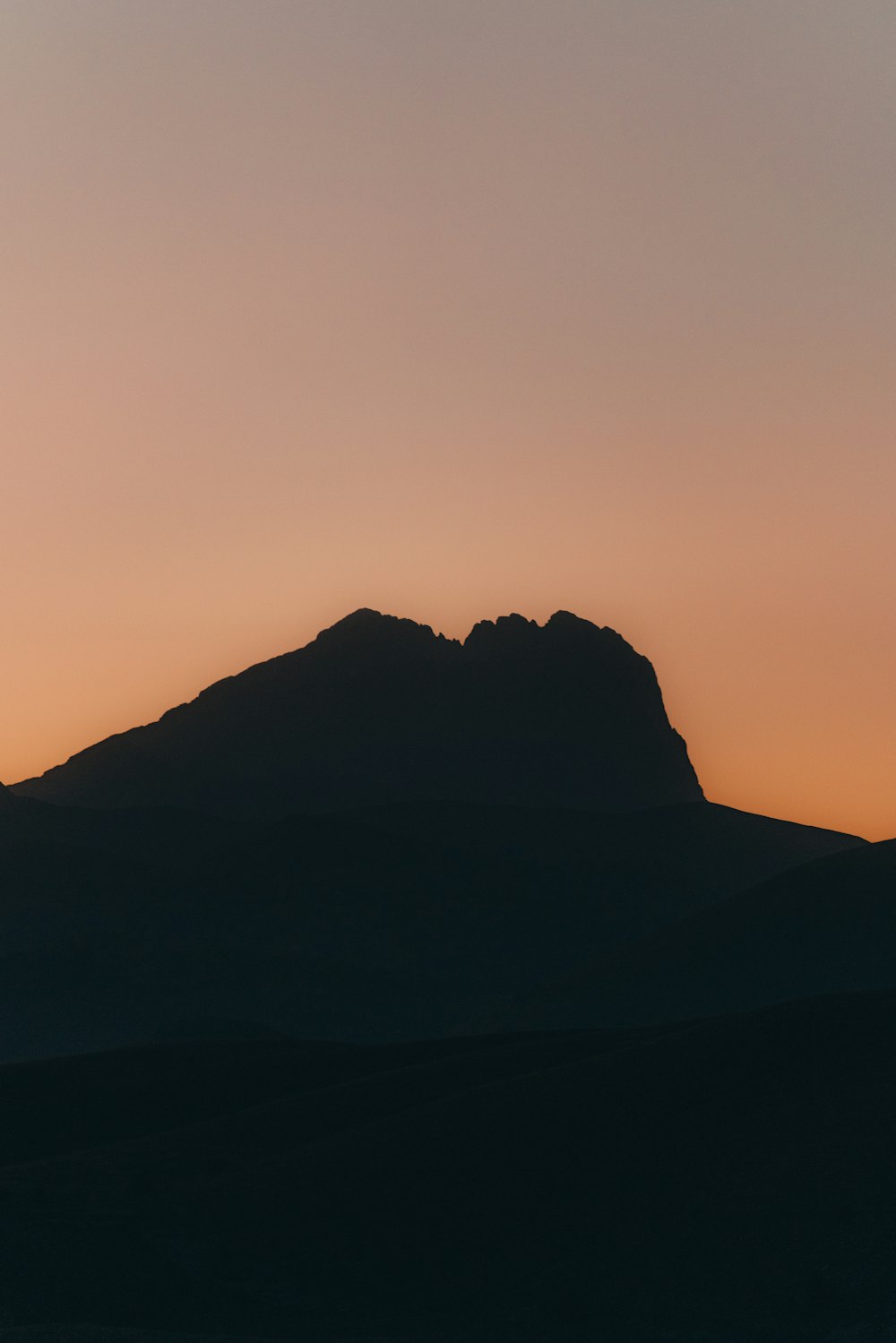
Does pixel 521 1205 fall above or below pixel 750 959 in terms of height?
below

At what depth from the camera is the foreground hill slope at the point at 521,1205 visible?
127 feet

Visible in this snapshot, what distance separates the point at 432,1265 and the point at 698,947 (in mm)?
121439

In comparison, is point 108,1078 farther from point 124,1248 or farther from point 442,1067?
point 124,1248

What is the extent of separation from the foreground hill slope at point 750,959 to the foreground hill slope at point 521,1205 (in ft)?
275

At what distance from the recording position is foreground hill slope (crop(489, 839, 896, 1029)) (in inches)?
5824

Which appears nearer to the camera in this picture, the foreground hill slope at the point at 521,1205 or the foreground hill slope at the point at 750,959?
the foreground hill slope at the point at 521,1205

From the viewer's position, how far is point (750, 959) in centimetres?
15625

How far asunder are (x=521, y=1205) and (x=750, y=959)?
113 m

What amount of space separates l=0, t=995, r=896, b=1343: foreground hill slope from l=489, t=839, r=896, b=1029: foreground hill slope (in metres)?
83.7

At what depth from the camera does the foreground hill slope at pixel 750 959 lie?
485ft

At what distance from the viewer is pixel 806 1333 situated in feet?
115

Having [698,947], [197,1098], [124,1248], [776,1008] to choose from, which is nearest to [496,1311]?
[124,1248]

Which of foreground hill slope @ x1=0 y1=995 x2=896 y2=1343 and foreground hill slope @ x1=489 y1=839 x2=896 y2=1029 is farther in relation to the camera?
foreground hill slope @ x1=489 y1=839 x2=896 y2=1029

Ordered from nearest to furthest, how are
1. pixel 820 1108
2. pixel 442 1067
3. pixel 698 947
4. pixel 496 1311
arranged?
1. pixel 496 1311
2. pixel 820 1108
3. pixel 442 1067
4. pixel 698 947
